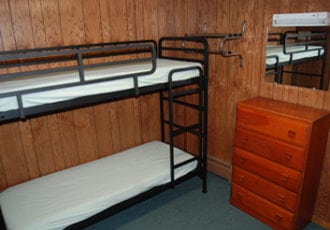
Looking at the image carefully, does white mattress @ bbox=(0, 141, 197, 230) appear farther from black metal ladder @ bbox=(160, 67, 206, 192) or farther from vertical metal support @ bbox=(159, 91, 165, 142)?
vertical metal support @ bbox=(159, 91, 165, 142)

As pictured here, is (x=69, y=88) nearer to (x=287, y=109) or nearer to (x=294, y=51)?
(x=287, y=109)

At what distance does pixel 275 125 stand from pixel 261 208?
82 cm

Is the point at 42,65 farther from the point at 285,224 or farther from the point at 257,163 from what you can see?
the point at 285,224

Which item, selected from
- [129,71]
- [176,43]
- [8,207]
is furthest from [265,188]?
[8,207]

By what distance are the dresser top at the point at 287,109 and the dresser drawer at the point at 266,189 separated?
2.06 ft

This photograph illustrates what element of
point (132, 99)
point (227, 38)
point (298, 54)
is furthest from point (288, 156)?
Answer: point (132, 99)

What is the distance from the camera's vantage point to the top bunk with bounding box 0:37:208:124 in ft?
5.77

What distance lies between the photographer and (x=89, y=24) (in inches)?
103

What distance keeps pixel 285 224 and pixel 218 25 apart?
204 cm

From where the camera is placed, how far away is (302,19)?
2258mm

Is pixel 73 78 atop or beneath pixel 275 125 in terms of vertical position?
atop

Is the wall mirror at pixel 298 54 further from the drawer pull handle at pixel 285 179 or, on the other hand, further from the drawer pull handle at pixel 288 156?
the drawer pull handle at pixel 285 179

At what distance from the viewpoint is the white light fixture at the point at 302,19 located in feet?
7.01

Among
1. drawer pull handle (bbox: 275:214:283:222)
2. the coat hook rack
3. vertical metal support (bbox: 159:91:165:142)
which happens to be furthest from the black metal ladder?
drawer pull handle (bbox: 275:214:283:222)
